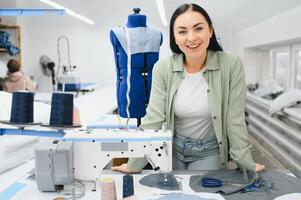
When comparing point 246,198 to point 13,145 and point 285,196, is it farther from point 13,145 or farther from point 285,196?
point 13,145

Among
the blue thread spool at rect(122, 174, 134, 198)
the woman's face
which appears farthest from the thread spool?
the woman's face

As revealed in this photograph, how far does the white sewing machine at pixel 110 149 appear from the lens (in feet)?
4.53

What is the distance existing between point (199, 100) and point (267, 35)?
3.43m

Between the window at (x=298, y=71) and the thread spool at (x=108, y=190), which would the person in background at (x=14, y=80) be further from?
the thread spool at (x=108, y=190)

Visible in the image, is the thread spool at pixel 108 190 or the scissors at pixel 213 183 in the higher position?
the thread spool at pixel 108 190

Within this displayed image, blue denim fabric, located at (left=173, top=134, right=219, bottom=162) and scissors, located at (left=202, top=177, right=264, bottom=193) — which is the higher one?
blue denim fabric, located at (left=173, top=134, right=219, bottom=162)

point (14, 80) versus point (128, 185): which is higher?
point (14, 80)

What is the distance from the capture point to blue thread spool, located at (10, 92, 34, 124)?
75.9 inches

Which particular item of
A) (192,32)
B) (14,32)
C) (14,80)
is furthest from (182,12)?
(14,32)

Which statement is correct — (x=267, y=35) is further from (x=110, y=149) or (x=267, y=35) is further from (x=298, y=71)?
(x=110, y=149)

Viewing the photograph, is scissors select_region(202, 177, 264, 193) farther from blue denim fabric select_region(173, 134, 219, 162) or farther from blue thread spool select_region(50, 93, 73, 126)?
blue thread spool select_region(50, 93, 73, 126)

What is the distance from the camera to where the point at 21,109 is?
193cm

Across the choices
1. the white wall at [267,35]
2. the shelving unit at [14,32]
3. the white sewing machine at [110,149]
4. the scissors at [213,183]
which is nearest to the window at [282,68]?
the white wall at [267,35]

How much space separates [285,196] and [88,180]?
76cm
